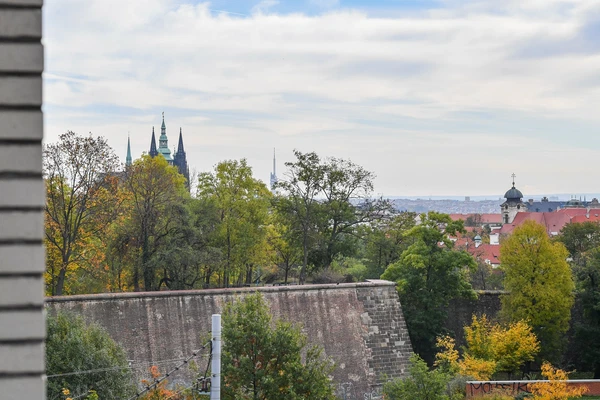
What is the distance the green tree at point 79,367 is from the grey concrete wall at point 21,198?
16.0 metres

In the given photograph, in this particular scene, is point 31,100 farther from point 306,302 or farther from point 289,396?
point 306,302

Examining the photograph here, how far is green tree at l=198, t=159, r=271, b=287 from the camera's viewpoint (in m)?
37.8

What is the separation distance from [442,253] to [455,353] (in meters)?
5.33

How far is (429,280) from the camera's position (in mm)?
32625

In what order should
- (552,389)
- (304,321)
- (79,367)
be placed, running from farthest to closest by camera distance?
(304,321) < (552,389) < (79,367)

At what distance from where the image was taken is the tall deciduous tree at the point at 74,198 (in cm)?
3028

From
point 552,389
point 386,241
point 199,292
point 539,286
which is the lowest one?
point 552,389

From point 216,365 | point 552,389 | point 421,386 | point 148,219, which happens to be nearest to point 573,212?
point 148,219

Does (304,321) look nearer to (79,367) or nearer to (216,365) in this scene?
(79,367)

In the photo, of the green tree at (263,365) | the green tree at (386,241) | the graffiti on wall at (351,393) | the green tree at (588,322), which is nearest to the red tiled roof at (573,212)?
the green tree at (386,241)

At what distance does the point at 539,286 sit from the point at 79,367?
19.9 m

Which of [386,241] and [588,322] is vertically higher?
[386,241]

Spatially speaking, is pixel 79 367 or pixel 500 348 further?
pixel 500 348

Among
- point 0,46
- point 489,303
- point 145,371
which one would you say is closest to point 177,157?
point 489,303
